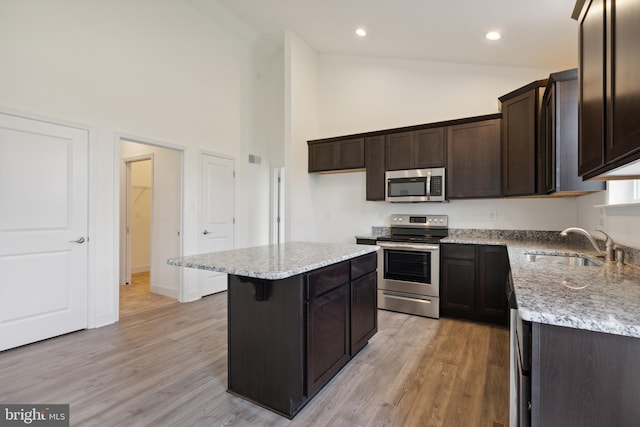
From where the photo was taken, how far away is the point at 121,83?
3.51 metres

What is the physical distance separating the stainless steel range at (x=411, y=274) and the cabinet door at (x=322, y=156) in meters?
1.43

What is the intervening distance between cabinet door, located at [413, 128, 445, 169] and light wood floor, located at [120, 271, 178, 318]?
373cm

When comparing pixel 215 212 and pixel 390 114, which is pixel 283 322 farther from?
pixel 390 114

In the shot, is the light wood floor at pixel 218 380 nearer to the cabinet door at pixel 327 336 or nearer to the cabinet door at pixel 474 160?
the cabinet door at pixel 327 336

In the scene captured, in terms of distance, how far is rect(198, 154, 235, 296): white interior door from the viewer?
4449mm

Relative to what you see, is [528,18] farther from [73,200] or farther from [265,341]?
[73,200]

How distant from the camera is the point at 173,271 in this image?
14.4ft

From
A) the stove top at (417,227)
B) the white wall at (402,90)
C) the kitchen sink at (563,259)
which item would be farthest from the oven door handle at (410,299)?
the white wall at (402,90)

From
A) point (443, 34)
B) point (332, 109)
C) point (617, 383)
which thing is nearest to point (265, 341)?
point (617, 383)

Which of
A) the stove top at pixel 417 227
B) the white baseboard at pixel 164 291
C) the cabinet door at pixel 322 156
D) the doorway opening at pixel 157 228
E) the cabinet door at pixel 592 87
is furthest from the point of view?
the cabinet door at pixel 322 156

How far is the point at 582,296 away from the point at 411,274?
260 cm

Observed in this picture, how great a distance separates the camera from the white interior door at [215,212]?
4.45m

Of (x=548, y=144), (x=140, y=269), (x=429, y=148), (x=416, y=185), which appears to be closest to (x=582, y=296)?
(x=548, y=144)

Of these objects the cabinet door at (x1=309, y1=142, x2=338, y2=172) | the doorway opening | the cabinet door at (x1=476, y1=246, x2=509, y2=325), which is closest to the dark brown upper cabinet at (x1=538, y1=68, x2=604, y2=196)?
the cabinet door at (x1=476, y1=246, x2=509, y2=325)
